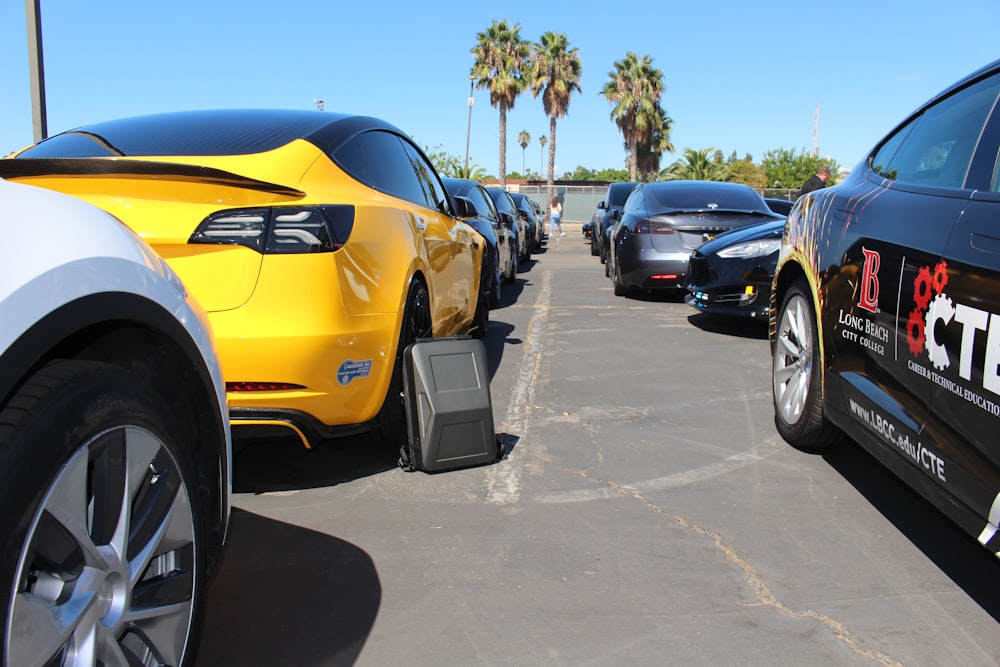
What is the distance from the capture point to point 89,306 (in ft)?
5.49

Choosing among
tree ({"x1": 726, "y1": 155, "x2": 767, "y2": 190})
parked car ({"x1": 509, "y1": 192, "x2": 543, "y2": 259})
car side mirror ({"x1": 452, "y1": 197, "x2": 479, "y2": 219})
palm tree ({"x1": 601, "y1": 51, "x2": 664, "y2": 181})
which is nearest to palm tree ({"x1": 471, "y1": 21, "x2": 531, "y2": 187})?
palm tree ({"x1": 601, "y1": 51, "x2": 664, "y2": 181})

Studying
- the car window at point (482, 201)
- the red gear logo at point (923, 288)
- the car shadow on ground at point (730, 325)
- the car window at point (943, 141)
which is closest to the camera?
the red gear logo at point (923, 288)

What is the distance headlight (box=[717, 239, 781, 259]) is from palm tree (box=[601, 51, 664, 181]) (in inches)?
1724

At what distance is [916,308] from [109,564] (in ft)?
8.05

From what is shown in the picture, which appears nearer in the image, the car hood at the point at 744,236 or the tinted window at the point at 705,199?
the car hood at the point at 744,236

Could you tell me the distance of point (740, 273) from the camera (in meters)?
7.17

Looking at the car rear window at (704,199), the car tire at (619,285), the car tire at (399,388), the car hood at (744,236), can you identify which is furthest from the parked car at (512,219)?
the car tire at (399,388)

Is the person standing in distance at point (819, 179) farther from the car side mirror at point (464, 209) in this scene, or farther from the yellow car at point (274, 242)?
the yellow car at point (274, 242)

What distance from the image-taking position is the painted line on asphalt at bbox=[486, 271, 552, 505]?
12.2 ft

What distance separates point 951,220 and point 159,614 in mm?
2494

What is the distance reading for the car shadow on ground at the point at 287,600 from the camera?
243 centimetres

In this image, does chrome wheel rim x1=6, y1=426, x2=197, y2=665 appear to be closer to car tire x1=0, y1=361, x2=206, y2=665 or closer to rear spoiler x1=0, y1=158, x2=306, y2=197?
car tire x1=0, y1=361, x2=206, y2=665

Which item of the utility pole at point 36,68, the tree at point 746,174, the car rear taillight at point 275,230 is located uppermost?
the tree at point 746,174

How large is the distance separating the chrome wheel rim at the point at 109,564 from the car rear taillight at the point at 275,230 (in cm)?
142
